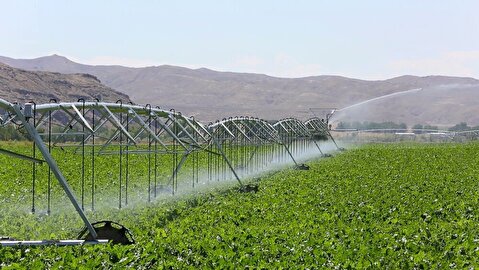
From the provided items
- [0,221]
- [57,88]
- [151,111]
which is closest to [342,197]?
[151,111]

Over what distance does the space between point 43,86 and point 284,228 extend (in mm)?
149838

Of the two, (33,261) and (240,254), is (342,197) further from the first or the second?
(33,261)

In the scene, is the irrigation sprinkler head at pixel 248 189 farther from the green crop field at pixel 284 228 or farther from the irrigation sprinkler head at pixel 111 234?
the irrigation sprinkler head at pixel 111 234

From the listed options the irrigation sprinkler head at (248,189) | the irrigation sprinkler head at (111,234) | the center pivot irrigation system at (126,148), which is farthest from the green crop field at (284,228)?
the center pivot irrigation system at (126,148)

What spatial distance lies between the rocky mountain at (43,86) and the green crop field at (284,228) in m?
117

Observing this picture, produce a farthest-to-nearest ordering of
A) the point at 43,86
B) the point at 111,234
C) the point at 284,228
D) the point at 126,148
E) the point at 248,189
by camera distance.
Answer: the point at 43,86, the point at 126,148, the point at 248,189, the point at 284,228, the point at 111,234

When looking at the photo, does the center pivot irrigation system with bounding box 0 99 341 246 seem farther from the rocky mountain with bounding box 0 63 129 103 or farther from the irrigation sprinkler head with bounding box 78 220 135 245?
the rocky mountain with bounding box 0 63 129 103

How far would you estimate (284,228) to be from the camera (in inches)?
549

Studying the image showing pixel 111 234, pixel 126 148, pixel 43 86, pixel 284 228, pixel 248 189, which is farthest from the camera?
pixel 43 86

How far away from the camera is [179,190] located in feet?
75.6

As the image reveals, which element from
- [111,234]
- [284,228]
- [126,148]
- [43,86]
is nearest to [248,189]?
[126,148]

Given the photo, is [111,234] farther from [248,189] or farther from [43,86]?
[43,86]

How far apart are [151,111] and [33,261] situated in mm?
9562

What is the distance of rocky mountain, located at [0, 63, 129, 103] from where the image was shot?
472 ft
